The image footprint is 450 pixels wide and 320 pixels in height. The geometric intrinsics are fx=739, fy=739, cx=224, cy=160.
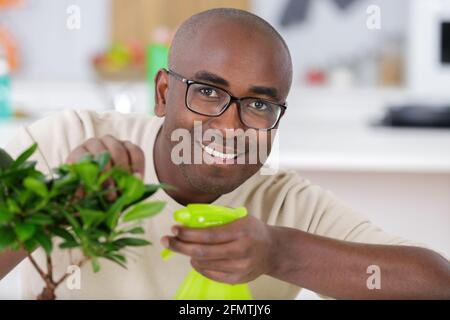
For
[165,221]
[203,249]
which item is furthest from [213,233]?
[165,221]

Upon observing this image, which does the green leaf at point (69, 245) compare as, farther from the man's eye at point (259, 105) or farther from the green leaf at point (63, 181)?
the man's eye at point (259, 105)

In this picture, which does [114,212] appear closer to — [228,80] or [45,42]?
[228,80]

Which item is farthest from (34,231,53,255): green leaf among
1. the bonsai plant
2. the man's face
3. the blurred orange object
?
the blurred orange object

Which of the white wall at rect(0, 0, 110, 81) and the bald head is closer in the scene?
the bald head

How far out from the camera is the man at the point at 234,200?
1.73 feet

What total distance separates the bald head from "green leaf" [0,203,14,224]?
242 millimetres

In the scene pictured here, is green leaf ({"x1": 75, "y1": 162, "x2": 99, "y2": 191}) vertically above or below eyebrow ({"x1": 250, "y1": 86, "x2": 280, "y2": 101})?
below

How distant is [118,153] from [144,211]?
0.09 meters

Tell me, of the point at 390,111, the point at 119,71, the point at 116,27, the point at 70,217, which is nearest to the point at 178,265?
the point at 70,217

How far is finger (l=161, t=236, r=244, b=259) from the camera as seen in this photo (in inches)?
18.6

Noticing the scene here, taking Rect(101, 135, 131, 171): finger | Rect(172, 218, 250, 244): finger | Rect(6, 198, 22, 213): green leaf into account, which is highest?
Rect(101, 135, 131, 171): finger

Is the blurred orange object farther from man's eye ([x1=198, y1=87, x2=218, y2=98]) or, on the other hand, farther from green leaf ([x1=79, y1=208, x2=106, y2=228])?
green leaf ([x1=79, y1=208, x2=106, y2=228])

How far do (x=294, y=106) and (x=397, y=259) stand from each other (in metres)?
2.27

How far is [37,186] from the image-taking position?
1.41 feet
